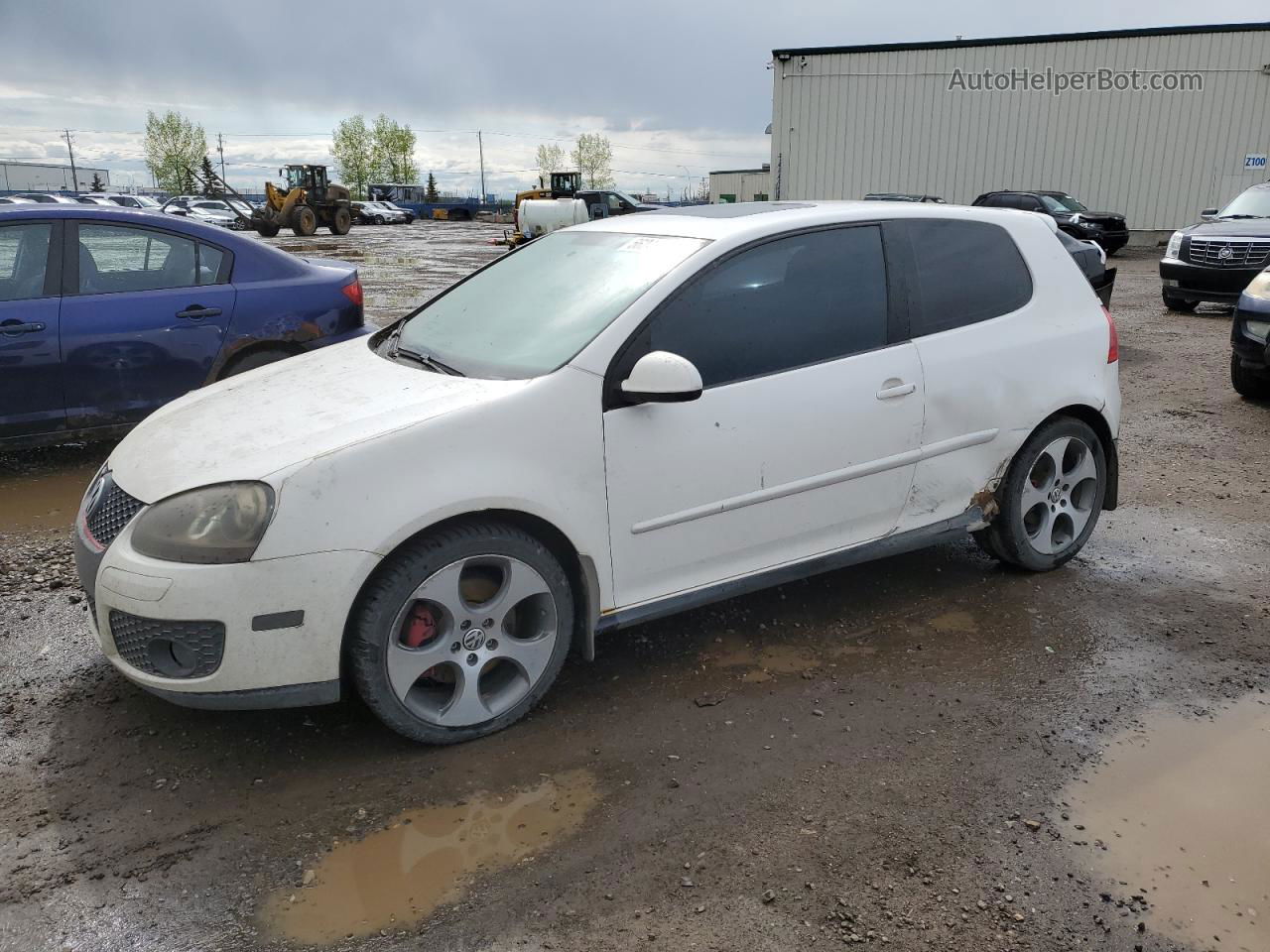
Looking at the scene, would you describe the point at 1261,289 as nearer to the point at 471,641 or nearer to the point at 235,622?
the point at 471,641

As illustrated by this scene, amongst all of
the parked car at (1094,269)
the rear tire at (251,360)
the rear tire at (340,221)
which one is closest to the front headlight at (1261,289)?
the parked car at (1094,269)

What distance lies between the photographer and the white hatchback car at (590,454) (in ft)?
8.91

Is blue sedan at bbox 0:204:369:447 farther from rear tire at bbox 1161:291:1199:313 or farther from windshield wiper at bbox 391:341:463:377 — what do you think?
rear tire at bbox 1161:291:1199:313

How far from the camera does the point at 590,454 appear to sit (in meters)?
3.03

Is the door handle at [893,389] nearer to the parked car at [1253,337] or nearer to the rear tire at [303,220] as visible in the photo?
the parked car at [1253,337]

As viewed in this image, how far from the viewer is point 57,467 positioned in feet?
19.5

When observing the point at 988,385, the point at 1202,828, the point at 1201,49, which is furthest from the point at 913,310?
the point at 1201,49

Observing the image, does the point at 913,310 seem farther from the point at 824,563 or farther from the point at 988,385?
the point at 824,563

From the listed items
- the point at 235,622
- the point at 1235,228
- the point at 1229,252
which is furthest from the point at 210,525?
the point at 1235,228

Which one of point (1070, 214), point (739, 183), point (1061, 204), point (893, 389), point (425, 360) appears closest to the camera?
point (425, 360)

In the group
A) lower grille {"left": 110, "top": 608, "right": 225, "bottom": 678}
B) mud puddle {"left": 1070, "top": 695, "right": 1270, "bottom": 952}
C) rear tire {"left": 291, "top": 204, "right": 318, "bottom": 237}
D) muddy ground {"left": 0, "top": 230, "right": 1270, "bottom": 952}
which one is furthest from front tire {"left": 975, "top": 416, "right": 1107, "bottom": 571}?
rear tire {"left": 291, "top": 204, "right": 318, "bottom": 237}

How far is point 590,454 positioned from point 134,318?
3.64m

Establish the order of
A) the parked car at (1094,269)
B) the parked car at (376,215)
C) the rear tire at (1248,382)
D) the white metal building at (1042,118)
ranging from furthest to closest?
the parked car at (376,215), the white metal building at (1042,118), the parked car at (1094,269), the rear tire at (1248,382)

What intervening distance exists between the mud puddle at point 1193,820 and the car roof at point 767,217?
2005mm
